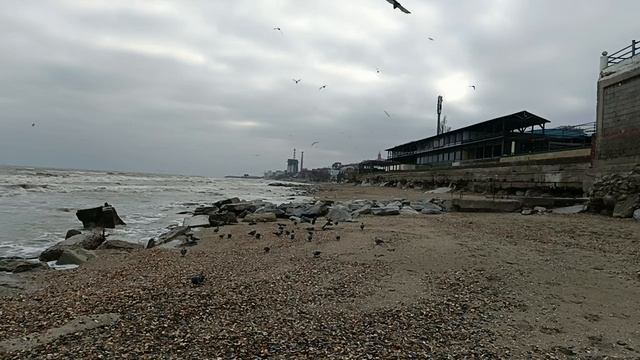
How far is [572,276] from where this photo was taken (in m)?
6.18

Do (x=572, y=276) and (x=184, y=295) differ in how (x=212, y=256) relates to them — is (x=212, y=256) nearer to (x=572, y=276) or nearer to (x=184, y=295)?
(x=184, y=295)

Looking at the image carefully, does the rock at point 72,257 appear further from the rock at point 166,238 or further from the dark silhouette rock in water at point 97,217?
the dark silhouette rock in water at point 97,217

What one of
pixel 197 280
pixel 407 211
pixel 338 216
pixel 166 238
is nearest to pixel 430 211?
pixel 407 211

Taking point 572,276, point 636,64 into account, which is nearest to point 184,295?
point 572,276

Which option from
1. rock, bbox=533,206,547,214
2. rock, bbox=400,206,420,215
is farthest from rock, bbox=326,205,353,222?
rock, bbox=533,206,547,214

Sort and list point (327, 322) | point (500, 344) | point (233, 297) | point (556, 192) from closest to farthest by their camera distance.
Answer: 1. point (500, 344)
2. point (327, 322)
3. point (233, 297)
4. point (556, 192)

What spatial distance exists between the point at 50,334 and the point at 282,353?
7.93ft

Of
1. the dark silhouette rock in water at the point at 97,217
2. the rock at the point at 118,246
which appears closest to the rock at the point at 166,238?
the rock at the point at 118,246

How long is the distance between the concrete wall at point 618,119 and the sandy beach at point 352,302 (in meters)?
7.86

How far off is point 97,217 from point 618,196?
18.2m

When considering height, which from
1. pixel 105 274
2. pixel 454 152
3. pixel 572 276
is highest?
pixel 454 152

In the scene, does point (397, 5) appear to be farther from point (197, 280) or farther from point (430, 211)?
point (430, 211)

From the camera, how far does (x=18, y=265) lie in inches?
302

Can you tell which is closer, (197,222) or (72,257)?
(72,257)
